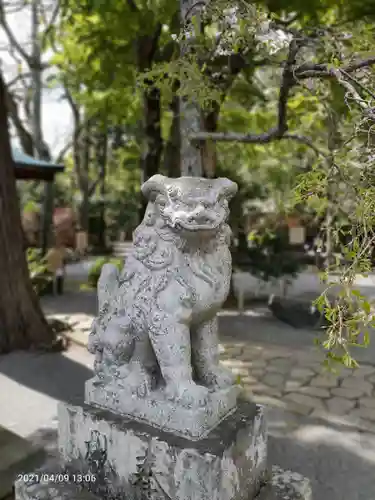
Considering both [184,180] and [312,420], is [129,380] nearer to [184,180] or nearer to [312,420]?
[184,180]

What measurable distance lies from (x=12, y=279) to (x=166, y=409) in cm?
434

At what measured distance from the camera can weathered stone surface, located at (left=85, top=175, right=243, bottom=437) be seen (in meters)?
2.03

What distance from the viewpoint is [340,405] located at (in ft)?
15.2

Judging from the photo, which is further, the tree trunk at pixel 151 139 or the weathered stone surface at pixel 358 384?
the tree trunk at pixel 151 139

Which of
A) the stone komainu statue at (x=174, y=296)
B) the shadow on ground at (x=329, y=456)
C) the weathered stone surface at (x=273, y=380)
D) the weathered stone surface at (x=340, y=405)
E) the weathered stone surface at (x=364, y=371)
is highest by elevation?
the stone komainu statue at (x=174, y=296)

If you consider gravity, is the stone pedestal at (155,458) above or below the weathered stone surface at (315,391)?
above

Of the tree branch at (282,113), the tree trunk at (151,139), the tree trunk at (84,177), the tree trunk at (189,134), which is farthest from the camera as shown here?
the tree trunk at (84,177)

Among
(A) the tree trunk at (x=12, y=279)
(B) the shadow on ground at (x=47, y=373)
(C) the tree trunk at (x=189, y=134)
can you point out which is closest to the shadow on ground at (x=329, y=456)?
(B) the shadow on ground at (x=47, y=373)

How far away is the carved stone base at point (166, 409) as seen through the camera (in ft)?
6.66

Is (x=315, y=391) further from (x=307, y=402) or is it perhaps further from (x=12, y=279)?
(x=12, y=279)

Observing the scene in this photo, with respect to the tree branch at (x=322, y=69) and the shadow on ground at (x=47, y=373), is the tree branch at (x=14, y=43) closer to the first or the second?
the shadow on ground at (x=47, y=373)

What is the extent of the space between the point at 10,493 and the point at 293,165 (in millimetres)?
12904
